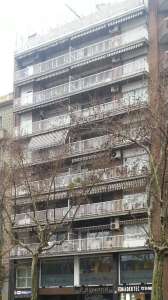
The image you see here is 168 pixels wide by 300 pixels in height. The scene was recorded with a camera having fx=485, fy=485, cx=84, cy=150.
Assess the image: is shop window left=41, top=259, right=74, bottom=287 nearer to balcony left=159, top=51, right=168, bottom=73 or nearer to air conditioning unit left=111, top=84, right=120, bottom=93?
air conditioning unit left=111, top=84, right=120, bottom=93

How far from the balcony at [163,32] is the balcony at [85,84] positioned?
6.48 feet

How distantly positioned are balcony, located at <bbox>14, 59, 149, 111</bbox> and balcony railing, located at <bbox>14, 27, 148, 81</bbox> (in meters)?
1.58

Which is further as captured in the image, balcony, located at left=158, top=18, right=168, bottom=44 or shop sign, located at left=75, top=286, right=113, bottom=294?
balcony, located at left=158, top=18, right=168, bottom=44

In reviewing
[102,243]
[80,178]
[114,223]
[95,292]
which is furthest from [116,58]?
[95,292]

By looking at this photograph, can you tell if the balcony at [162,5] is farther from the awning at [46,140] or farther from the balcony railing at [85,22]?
the awning at [46,140]

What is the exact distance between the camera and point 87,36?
123ft

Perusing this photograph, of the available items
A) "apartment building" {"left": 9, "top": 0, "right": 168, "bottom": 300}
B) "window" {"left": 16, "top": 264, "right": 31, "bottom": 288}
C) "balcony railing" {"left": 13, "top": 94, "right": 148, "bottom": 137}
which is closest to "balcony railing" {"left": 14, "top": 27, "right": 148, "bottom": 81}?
"apartment building" {"left": 9, "top": 0, "right": 168, "bottom": 300}

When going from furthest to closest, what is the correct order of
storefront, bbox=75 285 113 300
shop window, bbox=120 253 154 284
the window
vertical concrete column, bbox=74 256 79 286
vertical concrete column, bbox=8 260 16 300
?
vertical concrete column, bbox=8 260 16 300, the window, vertical concrete column, bbox=74 256 79 286, storefront, bbox=75 285 113 300, shop window, bbox=120 253 154 284

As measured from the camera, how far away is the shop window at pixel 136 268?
30234mm

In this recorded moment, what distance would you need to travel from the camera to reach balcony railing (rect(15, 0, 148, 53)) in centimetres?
3484

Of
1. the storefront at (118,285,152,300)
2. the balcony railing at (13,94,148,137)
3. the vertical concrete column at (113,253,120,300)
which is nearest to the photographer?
the storefront at (118,285,152,300)

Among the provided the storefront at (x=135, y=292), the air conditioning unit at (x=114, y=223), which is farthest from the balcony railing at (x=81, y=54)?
the storefront at (x=135, y=292)

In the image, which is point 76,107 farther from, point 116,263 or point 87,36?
point 116,263

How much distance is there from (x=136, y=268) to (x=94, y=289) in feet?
10.8
